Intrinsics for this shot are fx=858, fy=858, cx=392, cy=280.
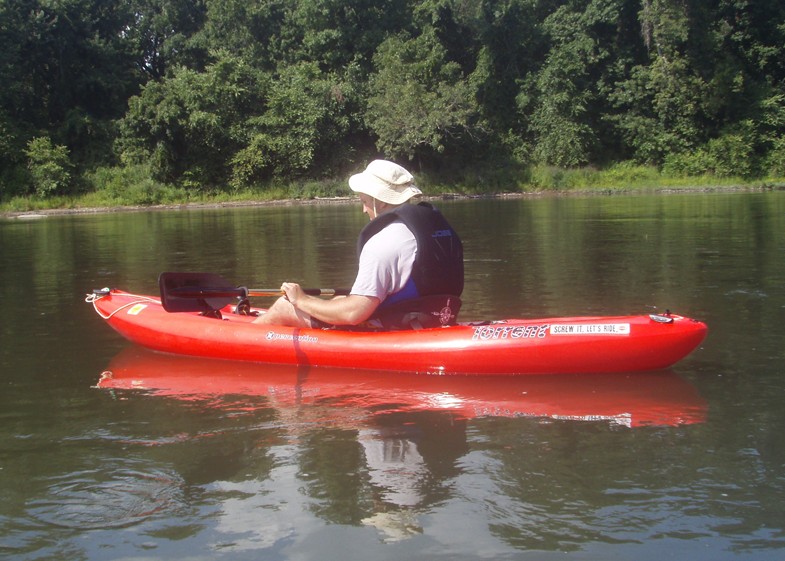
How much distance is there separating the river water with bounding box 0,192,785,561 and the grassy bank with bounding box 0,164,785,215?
22.4 metres

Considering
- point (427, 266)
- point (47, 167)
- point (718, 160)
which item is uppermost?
point (47, 167)

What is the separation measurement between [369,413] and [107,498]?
142 centimetres

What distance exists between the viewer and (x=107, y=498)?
3.28 m

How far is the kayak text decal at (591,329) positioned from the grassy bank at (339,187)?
2430 cm

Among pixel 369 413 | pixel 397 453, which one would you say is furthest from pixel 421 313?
pixel 397 453

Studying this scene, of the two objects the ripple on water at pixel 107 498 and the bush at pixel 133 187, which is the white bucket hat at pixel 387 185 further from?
the bush at pixel 133 187

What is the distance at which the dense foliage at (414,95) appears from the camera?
29.6 m

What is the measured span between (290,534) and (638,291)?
5.37 metres

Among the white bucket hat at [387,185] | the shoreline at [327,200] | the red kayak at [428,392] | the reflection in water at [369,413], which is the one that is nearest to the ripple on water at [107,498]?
the reflection in water at [369,413]

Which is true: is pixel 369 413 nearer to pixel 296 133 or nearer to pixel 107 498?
pixel 107 498

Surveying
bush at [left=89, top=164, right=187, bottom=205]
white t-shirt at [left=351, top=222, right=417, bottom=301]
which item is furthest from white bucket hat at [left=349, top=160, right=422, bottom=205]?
bush at [left=89, top=164, right=187, bottom=205]

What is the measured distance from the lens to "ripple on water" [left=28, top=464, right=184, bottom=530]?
311 cm

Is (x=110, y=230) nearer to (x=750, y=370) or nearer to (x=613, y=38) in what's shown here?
(x=750, y=370)

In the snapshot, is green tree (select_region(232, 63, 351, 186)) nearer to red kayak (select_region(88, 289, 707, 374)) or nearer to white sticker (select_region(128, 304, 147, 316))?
white sticker (select_region(128, 304, 147, 316))
